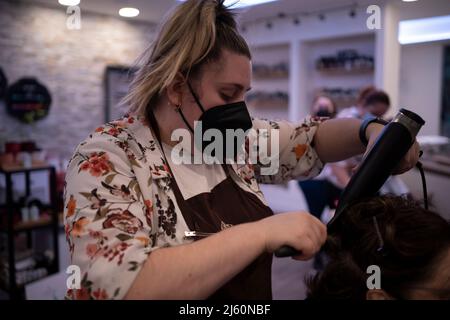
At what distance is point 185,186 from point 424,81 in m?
5.37

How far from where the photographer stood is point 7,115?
13.1 feet

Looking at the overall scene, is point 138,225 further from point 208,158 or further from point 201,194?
point 208,158

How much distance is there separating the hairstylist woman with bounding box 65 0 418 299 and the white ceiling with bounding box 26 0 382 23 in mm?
2844

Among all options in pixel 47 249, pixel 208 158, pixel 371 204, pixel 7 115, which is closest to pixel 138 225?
pixel 208 158

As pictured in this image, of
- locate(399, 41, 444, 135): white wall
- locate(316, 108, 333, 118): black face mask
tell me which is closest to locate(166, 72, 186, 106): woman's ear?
locate(316, 108, 333, 118): black face mask

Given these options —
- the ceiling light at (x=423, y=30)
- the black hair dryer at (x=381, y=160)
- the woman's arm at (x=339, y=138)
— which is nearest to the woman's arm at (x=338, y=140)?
the woman's arm at (x=339, y=138)

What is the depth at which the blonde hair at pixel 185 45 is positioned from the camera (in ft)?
3.32

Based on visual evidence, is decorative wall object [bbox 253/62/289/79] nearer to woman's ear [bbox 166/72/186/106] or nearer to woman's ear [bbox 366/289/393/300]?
woman's ear [bbox 166/72/186/106]

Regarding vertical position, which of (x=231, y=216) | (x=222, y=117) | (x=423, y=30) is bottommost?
(x=231, y=216)

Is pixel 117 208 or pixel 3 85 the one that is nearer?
pixel 117 208

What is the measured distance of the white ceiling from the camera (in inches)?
157

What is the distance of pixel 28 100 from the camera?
4.09 meters

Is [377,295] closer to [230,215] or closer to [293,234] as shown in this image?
[293,234]

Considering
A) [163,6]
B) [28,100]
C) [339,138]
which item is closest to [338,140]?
[339,138]
